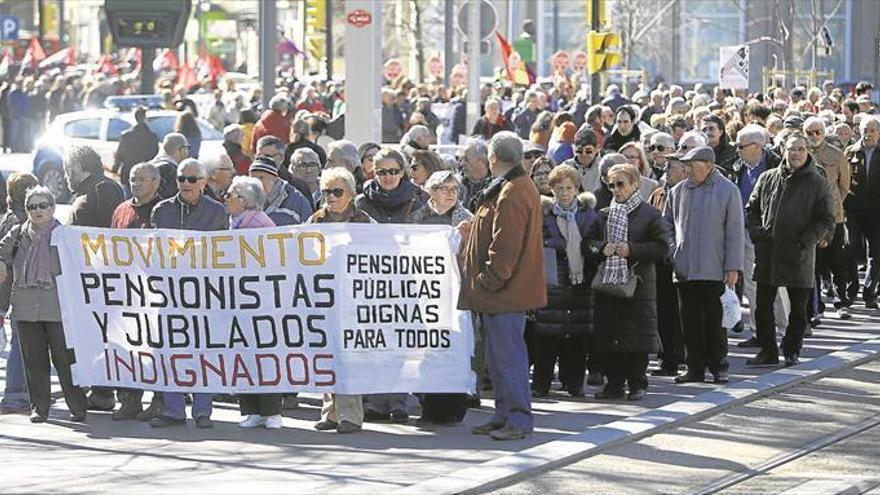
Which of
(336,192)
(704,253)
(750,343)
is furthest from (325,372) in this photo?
(750,343)

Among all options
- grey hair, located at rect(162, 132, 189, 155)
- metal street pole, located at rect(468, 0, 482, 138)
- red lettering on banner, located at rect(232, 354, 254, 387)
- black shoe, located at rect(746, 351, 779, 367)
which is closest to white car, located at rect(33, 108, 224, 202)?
metal street pole, located at rect(468, 0, 482, 138)

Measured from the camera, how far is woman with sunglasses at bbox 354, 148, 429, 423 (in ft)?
45.2

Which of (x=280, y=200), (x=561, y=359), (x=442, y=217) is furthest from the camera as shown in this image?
(x=561, y=359)

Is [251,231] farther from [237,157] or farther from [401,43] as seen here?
[401,43]

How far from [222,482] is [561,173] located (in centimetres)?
420

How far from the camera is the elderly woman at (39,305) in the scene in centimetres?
1379

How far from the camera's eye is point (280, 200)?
14.8m

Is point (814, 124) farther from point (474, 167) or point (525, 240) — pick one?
point (525, 240)

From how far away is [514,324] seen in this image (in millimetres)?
12812

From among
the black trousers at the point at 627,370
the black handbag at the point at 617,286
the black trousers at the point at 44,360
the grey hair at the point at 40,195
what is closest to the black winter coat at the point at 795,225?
the black trousers at the point at 627,370

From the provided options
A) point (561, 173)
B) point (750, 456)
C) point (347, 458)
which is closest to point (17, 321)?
point (347, 458)

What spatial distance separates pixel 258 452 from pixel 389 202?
217cm

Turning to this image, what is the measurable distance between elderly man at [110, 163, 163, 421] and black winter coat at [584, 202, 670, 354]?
3.00 metres

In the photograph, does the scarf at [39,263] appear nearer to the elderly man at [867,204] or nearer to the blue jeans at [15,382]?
the blue jeans at [15,382]
